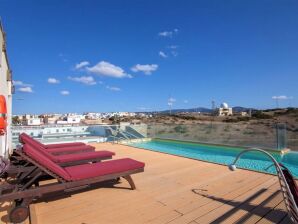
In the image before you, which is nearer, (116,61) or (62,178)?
(62,178)

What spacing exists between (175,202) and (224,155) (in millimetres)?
5854

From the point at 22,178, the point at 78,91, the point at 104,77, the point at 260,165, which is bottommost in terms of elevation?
the point at 260,165

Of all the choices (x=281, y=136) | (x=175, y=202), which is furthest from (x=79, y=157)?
(x=281, y=136)

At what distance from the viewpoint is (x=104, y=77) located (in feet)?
95.2

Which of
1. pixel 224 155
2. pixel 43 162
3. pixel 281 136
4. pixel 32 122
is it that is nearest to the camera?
pixel 43 162

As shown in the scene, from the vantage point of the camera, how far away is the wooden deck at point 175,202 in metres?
2.61

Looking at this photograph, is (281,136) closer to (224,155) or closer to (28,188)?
(224,155)

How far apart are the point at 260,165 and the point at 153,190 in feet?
15.1

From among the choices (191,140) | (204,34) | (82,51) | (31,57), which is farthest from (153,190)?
(82,51)

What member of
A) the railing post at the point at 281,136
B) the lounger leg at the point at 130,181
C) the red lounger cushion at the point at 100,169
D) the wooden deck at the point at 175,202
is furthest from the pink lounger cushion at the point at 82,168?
→ the railing post at the point at 281,136

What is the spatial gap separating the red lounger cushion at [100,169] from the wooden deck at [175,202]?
1.31 ft

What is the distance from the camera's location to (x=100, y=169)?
10.7ft

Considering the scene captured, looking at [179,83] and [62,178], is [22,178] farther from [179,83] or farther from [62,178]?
[179,83]

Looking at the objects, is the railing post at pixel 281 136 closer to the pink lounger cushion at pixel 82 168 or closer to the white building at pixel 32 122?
the pink lounger cushion at pixel 82 168
